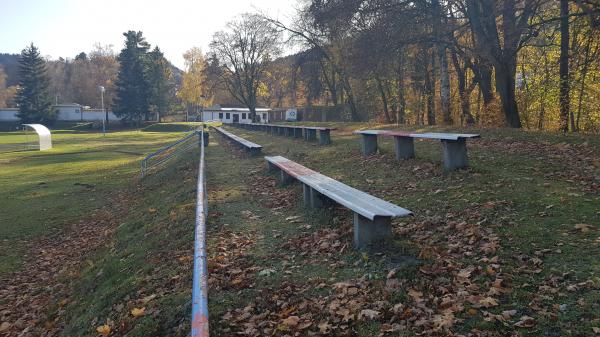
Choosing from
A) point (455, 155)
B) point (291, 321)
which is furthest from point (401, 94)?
point (291, 321)

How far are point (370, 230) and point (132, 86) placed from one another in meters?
66.8

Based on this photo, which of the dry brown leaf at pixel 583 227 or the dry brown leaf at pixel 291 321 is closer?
the dry brown leaf at pixel 291 321

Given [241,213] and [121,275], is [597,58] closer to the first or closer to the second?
[241,213]

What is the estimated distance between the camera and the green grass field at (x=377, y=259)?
3396 millimetres

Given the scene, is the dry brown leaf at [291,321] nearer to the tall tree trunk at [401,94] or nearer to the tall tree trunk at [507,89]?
the tall tree trunk at [507,89]

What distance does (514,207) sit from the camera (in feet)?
17.7

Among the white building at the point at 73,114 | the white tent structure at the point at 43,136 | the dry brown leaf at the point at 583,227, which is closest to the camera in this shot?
the dry brown leaf at the point at 583,227

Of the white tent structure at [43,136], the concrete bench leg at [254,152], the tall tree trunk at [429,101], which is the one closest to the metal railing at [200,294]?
the concrete bench leg at [254,152]

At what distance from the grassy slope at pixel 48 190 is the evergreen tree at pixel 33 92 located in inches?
1875

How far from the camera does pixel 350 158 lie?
444 inches

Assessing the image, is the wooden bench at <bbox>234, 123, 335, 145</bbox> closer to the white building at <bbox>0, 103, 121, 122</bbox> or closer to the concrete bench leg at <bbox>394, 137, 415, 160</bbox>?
the concrete bench leg at <bbox>394, 137, 415, 160</bbox>

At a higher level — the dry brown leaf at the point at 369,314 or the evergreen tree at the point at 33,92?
the evergreen tree at the point at 33,92

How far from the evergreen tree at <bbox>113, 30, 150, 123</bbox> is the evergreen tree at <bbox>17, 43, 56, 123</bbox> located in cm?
1091

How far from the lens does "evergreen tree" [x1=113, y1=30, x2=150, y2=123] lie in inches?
2579
